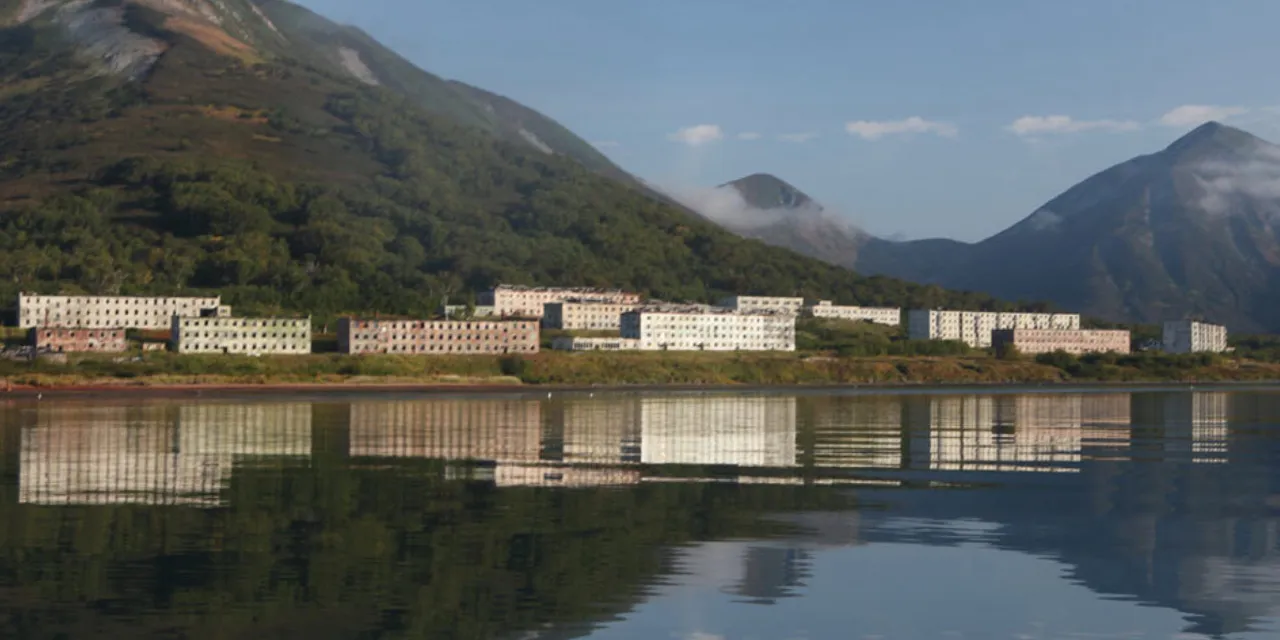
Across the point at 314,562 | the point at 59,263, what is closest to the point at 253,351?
the point at 59,263

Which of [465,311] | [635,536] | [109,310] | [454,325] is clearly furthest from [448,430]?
[465,311]

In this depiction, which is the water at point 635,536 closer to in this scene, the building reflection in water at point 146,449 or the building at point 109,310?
the building reflection in water at point 146,449

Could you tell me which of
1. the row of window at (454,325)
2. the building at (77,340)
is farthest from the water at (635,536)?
the row of window at (454,325)

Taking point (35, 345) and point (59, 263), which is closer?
point (35, 345)

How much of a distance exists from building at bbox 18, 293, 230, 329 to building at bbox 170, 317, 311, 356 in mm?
9090

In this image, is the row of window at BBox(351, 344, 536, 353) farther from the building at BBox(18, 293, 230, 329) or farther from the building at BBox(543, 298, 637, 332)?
the building at BBox(543, 298, 637, 332)

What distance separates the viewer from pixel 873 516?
33781 millimetres

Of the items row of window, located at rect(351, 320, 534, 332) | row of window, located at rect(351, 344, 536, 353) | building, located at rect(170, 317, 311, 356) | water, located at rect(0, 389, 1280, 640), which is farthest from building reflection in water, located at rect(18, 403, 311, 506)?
row of window, located at rect(351, 320, 534, 332)

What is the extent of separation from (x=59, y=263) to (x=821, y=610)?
180251 mm

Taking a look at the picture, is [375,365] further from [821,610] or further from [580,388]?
[821,610]

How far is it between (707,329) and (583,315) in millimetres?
16828

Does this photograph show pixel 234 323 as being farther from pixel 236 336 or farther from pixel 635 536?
pixel 635 536

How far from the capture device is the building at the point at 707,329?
177750 mm

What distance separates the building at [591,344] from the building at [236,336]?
30.0 m
